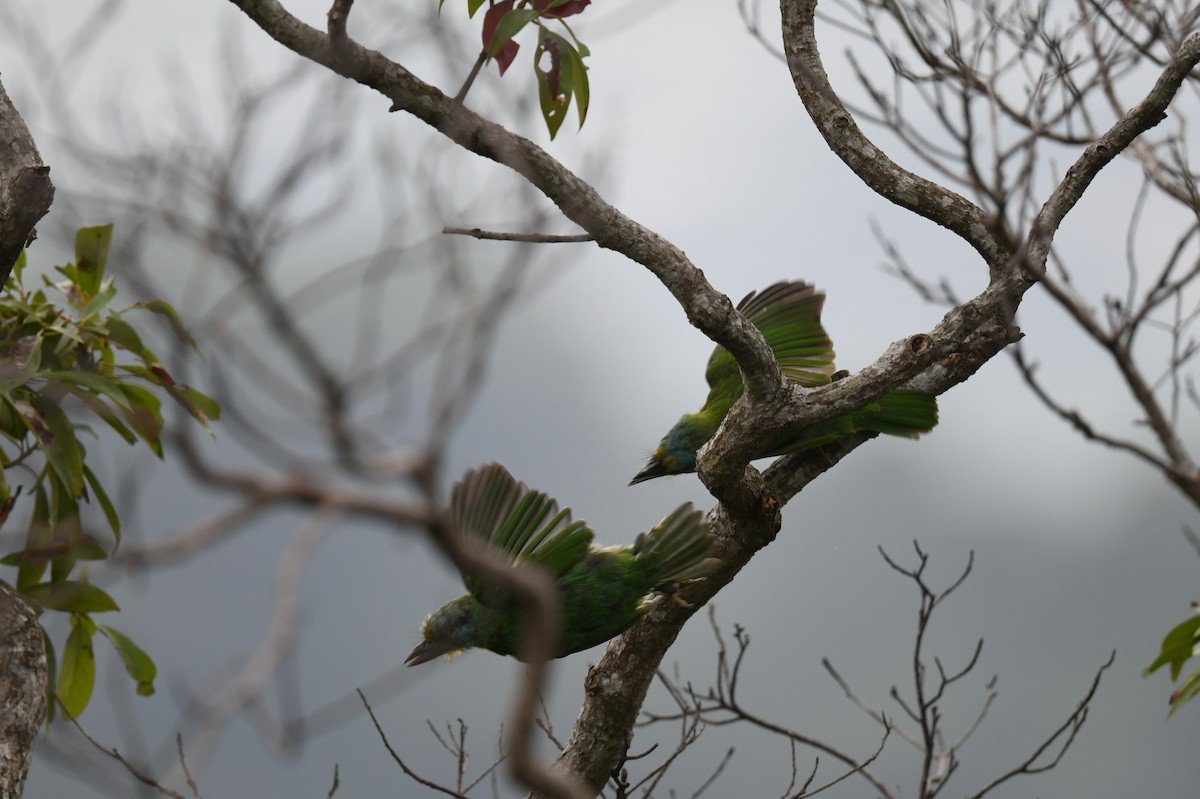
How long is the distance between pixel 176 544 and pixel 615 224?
5.32 ft

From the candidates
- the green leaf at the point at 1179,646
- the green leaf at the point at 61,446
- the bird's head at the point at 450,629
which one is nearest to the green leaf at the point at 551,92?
the bird's head at the point at 450,629

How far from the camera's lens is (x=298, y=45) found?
205cm

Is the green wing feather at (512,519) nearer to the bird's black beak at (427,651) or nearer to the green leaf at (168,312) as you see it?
the bird's black beak at (427,651)

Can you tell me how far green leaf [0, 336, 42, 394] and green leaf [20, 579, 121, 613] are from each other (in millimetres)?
530

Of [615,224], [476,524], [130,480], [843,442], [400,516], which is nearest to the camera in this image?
[400,516]

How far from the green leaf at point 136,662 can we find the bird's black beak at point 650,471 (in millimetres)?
1440

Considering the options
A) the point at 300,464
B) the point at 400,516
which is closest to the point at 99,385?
the point at 300,464

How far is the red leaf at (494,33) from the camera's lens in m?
2.06

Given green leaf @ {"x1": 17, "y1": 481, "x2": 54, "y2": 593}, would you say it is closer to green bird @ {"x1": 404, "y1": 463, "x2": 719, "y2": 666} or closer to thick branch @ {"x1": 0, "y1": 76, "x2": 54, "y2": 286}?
thick branch @ {"x1": 0, "y1": 76, "x2": 54, "y2": 286}

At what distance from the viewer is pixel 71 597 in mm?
2926

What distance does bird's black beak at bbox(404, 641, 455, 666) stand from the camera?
9.23 ft

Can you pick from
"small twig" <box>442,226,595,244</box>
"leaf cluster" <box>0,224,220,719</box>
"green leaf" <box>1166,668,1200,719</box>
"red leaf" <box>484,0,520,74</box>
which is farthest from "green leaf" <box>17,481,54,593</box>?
"green leaf" <box>1166,668,1200,719</box>

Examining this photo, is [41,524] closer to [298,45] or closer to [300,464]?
[298,45]

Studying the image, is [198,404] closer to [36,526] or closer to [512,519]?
[36,526]
